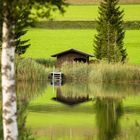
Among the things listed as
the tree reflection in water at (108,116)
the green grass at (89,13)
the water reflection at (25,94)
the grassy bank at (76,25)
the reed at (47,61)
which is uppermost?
the green grass at (89,13)

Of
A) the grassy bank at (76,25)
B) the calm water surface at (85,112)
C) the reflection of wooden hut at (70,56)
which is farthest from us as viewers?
the grassy bank at (76,25)

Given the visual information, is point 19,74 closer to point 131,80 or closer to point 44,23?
point 131,80

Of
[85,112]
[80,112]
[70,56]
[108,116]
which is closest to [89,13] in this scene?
[70,56]

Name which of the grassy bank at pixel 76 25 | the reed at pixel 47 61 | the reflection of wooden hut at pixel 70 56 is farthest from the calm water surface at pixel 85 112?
the grassy bank at pixel 76 25

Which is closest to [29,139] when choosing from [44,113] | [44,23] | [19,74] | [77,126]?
[77,126]

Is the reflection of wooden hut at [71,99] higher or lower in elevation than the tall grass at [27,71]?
lower

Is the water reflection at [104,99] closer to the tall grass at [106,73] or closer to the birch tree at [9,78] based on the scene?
the tall grass at [106,73]

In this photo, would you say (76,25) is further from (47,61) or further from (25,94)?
(25,94)

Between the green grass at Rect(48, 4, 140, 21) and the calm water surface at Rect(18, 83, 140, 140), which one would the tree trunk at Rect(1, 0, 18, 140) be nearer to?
the calm water surface at Rect(18, 83, 140, 140)

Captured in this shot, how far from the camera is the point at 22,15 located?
11.4 meters

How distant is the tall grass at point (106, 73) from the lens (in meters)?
56.5

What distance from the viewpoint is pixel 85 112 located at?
34.4m

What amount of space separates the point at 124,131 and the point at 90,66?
33.3 meters

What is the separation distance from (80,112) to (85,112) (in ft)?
1.04
